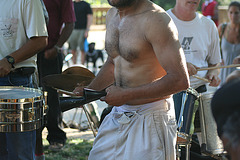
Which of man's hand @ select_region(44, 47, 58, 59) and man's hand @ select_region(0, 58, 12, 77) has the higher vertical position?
man's hand @ select_region(0, 58, 12, 77)

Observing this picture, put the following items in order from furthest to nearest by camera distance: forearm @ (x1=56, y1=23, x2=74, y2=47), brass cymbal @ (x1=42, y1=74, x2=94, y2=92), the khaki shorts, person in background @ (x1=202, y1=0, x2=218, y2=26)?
person in background @ (x1=202, y1=0, x2=218, y2=26), the khaki shorts, forearm @ (x1=56, y1=23, x2=74, y2=47), brass cymbal @ (x1=42, y1=74, x2=94, y2=92)

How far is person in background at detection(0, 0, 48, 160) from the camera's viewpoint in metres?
3.64

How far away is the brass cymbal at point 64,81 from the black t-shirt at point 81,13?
7827 mm

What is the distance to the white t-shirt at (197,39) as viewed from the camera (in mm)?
4594

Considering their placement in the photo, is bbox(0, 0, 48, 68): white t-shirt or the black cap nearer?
the black cap

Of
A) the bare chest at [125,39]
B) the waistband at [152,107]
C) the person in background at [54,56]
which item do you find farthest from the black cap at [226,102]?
the person in background at [54,56]

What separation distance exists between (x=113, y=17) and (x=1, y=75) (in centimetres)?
108

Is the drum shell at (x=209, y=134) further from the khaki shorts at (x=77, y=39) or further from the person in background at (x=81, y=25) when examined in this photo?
the khaki shorts at (x=77, y=39)

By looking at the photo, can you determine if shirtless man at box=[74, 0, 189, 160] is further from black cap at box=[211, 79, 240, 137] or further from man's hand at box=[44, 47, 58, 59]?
man's hand at box=[44, 47, 58, 59]

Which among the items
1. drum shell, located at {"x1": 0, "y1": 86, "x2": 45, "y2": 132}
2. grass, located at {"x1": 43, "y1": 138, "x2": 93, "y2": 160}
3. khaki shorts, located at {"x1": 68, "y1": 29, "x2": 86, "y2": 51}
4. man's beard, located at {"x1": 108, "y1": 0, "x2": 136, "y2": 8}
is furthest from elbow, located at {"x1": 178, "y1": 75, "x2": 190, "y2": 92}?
khaki shorts, located at {"x1": 68, "y1": 29, "x2": 86, "y2": 51}

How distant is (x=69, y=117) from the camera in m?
7.74

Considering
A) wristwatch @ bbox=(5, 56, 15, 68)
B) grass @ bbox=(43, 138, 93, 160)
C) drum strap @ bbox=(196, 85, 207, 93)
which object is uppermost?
wristwatch @ bbox=(5, 56, 15, 68)

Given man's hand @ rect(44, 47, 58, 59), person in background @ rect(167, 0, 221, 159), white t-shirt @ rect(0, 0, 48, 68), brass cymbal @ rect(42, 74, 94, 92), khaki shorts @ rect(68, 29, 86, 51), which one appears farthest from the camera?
khaki shorts @ rect(68, 29, 86, 51)

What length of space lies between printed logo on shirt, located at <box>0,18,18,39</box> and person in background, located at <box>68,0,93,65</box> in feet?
26.8
